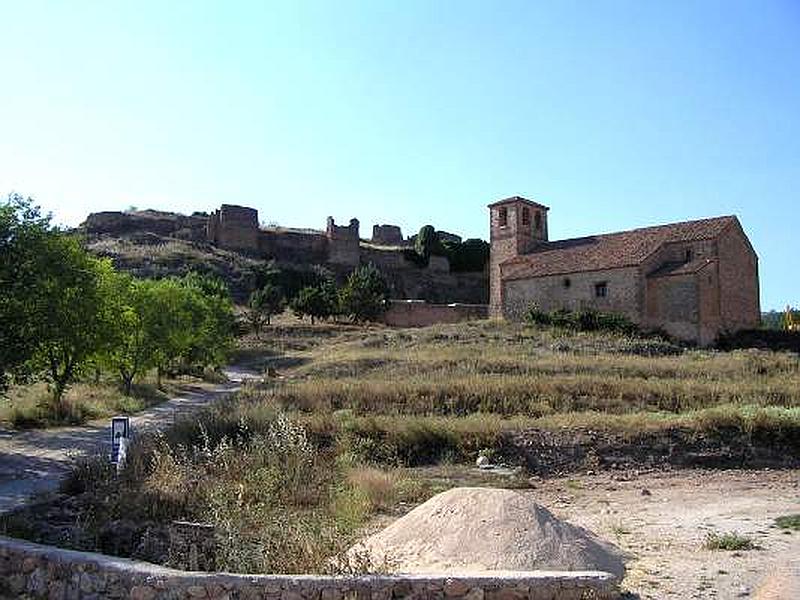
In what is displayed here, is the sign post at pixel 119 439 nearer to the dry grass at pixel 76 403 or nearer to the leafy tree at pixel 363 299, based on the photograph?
the dry grass at pixel 76 403

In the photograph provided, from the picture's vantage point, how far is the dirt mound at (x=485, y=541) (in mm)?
7297

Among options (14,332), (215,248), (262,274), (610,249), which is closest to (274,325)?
(262,274)

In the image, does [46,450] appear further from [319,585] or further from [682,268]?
[682,268]

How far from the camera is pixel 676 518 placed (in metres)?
11.0

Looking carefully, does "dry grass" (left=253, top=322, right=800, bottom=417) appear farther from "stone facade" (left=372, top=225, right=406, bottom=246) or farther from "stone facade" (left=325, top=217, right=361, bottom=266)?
"stone facade" (left=372, top=225, right=406, bottom=246)

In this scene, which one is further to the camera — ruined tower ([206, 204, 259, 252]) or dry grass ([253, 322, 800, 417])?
ruined tower ([206, 204, 259, 252])

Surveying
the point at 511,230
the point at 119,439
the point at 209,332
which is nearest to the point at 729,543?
the point at 119,439

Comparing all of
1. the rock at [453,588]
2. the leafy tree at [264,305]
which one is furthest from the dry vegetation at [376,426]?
the leafy tree at [264,305]

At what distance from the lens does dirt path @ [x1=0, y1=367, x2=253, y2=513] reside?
36.1 ft

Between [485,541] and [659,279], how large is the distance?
34.8 meters

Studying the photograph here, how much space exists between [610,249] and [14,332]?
33885 mm

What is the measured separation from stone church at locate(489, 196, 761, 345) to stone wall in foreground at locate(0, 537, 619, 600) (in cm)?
3478

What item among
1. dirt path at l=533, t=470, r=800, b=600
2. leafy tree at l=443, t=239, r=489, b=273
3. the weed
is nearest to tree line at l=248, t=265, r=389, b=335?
leafy tree at l=443, t=239, r=489, b=273

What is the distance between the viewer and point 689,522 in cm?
1064
